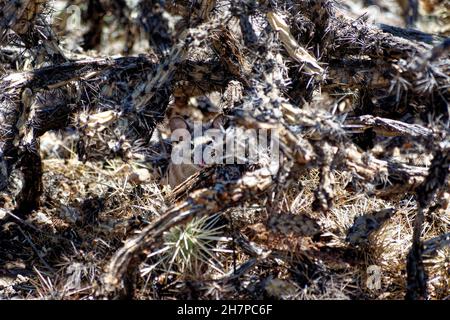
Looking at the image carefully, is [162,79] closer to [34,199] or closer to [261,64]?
[261,64]

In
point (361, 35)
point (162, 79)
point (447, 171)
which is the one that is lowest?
point (447, 171)

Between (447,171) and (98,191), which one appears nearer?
(447,171)

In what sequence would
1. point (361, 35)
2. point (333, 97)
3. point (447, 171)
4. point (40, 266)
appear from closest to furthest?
point (447, 171)
point (40, 266)
point (361, 35)
point (333, 97)

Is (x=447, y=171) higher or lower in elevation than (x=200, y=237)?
higher

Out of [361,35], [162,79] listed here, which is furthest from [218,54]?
[361,35]

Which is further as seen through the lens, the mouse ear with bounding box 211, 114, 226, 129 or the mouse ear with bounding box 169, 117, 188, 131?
the mouse ear with bounding box 169, 117, 188, 131

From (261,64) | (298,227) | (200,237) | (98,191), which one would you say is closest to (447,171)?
(298,227)

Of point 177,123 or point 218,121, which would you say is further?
point 177,123

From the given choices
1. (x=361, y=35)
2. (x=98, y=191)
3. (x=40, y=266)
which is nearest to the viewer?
(x=40, y=266)

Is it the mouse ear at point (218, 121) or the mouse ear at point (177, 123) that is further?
the mouse ear at point (177, 123)
